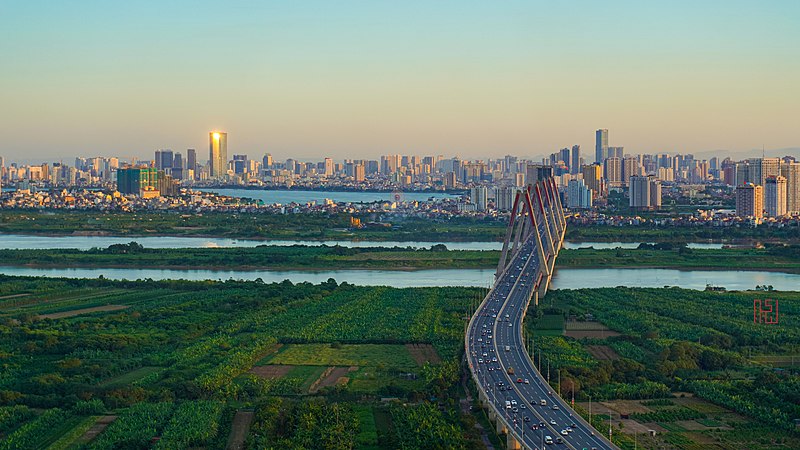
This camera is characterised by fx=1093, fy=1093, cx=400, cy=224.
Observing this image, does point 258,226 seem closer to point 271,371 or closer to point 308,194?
point 271,371

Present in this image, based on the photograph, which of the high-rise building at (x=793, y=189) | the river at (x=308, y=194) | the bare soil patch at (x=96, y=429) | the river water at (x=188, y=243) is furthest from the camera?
the river at (x=308, y=194)

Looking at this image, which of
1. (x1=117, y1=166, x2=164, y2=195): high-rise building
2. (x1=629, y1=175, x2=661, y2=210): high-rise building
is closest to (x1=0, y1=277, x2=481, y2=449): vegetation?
(x1=629, y1=175, x2=661, y2=210): high-rise building

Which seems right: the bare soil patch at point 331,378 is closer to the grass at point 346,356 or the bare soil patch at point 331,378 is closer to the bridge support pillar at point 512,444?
the grass at point 346,356

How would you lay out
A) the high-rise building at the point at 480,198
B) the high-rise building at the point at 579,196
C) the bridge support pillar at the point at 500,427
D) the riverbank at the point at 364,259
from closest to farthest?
the bridge support pillar at the point at 500,427 < the riverbank at the point at 364,259 < the high-rise building at the point at 480,198 < the high-rise building at the point at 579,196

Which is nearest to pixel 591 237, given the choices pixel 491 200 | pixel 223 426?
pixel 491 200

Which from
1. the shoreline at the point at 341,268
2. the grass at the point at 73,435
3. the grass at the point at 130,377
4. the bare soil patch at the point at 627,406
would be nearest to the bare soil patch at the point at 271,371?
the grass at the point at 130,377

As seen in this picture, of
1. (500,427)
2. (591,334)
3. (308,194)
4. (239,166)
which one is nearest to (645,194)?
(591,334)
